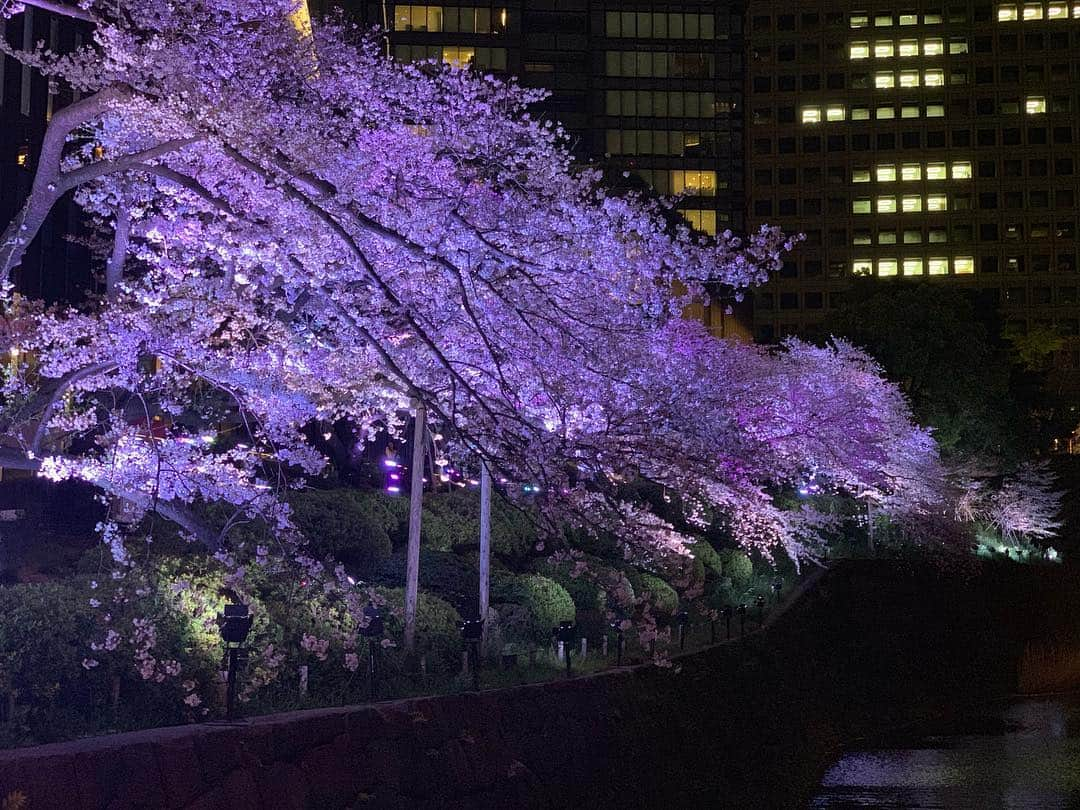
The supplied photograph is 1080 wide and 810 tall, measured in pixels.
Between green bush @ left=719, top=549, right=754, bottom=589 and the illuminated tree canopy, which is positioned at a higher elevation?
the illuminated tree canopy

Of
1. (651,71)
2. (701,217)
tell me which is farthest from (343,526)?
(651,71)

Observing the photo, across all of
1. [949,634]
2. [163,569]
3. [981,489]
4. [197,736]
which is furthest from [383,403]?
[981,489]

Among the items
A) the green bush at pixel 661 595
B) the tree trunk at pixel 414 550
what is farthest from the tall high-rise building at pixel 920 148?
the tree trunk at pixel 414 550

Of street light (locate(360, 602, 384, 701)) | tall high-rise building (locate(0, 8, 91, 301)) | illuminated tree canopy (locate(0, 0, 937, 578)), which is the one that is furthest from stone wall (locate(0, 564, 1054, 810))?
tall high-rise building (locate(0, 8, 91, 301))

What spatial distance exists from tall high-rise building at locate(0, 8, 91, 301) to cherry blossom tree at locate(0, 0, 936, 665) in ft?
47.0

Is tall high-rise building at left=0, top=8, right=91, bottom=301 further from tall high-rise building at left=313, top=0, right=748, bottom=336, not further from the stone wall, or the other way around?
Answer: tall high-rise building at left=313, top=0, right=748, bottom=336

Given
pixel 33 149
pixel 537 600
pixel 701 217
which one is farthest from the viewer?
pixel 701 217

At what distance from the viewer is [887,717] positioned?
29047mm

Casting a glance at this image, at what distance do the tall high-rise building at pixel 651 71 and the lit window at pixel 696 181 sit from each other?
0.20ft

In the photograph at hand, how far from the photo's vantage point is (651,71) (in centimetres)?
7112

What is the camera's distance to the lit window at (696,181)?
232 feet

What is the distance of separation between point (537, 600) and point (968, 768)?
382 inches

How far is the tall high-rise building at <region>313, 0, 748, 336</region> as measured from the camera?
2753 inches

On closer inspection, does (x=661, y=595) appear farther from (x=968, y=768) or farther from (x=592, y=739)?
(x=592, y=739)
